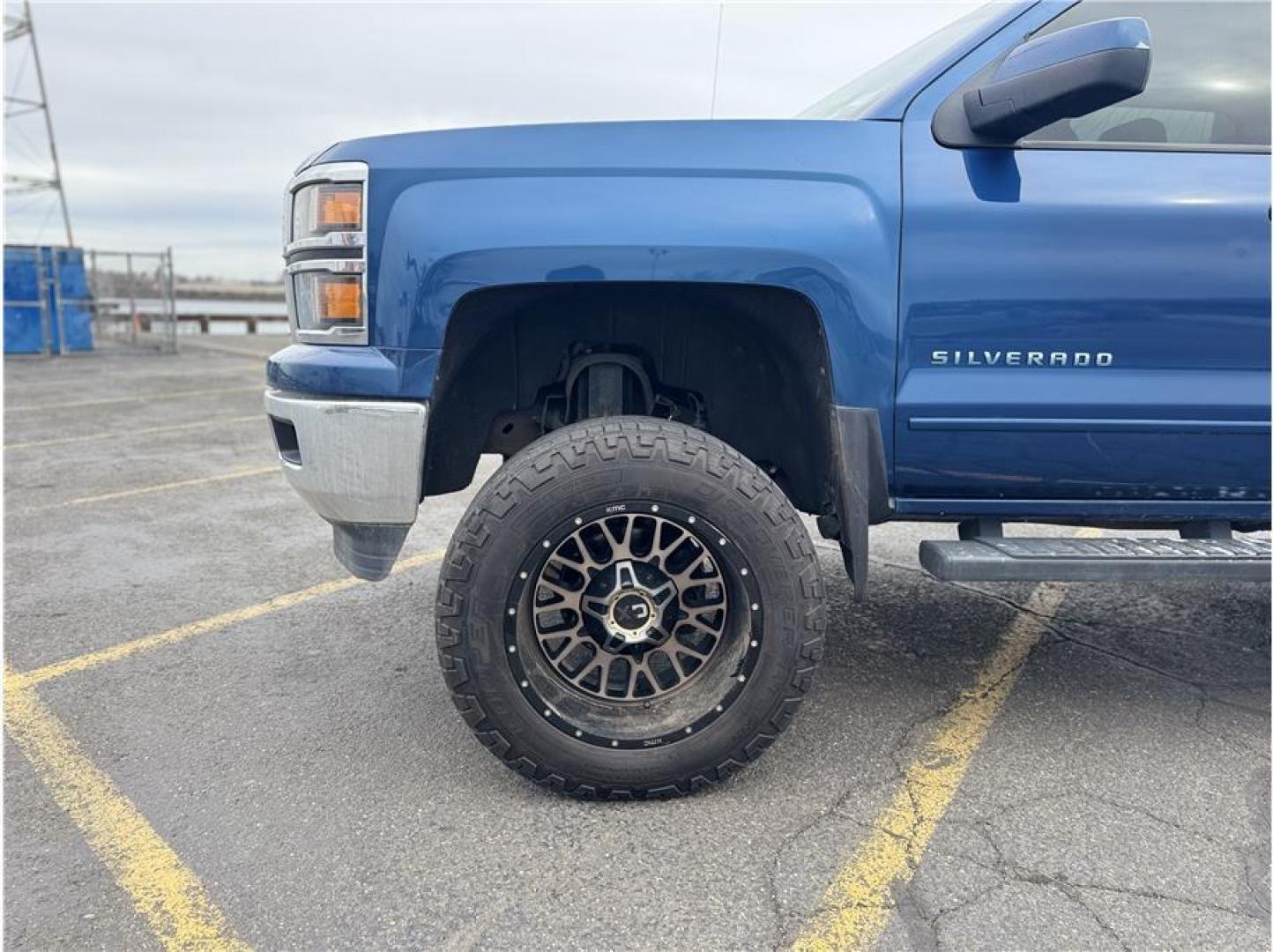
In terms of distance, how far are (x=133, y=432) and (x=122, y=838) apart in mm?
6899

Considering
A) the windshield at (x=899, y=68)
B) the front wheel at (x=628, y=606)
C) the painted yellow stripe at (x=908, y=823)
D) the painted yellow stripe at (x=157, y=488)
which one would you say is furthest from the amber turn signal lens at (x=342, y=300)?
the painted yellow stripe at (x=157, y=488)

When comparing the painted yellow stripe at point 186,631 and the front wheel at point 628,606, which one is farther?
the painted yellow stripe at point 186,631

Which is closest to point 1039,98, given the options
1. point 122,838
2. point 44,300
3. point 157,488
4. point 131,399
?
point 122,838

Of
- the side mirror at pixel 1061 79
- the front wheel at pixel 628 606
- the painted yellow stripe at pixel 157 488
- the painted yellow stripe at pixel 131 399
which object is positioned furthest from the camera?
the painted yellow stripe at pixel 131 399

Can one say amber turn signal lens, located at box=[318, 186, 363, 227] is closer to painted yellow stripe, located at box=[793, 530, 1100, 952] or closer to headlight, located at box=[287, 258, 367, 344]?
headlight, located at box=[287, 258, 367, 344]

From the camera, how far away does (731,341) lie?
2904mm

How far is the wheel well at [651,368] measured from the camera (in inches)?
102

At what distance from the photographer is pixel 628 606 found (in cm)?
240

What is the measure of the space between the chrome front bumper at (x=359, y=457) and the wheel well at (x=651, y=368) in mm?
163

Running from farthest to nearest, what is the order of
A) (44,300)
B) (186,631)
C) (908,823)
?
(44,300), (186,631), (908,823)

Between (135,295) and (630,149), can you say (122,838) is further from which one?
(135,295)

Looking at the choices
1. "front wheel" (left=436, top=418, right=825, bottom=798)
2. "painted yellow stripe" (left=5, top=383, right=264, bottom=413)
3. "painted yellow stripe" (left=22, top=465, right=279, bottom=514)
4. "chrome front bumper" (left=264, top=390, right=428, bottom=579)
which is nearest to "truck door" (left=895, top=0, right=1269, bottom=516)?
"front wheel" (left=436, top=418, right=825, bottom=798)

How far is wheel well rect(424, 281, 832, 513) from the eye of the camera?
2.58 metres

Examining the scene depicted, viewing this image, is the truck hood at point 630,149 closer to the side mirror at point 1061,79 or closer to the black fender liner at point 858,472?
the side mirror at point 1061,79
